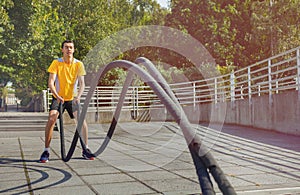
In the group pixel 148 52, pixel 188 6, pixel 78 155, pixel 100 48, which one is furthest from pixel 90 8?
pixel 78 155

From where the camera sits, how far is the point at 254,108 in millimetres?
11672

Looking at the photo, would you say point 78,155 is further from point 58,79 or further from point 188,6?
point 188,6

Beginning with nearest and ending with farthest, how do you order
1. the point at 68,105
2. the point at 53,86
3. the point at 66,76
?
the point at 53,86
the point at 66,76
the point at 68,105

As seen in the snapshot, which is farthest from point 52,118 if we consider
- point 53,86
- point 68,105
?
point 53,86

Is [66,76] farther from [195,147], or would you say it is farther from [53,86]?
[195,147]

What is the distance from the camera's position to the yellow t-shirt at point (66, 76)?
5.82 m

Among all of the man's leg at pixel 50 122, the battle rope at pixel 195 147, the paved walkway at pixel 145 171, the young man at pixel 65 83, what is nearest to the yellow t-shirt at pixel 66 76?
the young man at pixel 65 83

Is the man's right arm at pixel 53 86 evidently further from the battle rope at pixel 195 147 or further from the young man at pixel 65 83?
the battle rope at pixel 195 147

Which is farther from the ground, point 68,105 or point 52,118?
point 68,105

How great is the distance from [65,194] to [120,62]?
1.59 meters

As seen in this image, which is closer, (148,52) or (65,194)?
(65,194)

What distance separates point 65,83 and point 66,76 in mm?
107

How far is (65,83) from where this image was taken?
5852mm

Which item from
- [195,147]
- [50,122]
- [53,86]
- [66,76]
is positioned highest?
[66,76]
